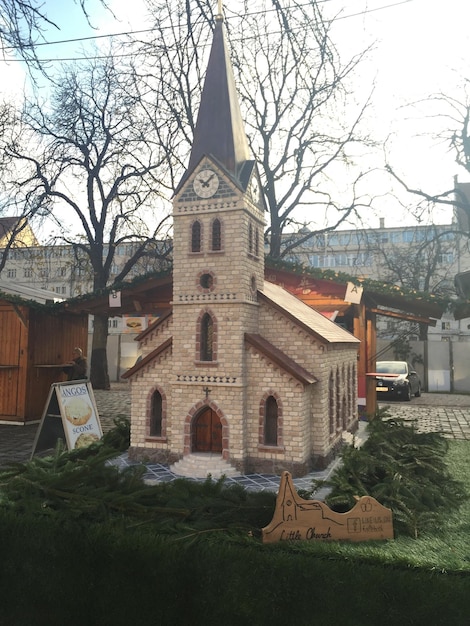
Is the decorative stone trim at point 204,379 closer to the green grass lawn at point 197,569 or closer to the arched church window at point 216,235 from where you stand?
the arched church window at point 216,235

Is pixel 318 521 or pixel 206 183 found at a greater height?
pixel 206 183

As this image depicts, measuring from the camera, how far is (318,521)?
18.6ft

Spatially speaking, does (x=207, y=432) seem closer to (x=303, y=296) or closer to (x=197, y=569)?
(x=197, y=569)

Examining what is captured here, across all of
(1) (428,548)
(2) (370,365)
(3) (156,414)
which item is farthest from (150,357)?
(2) (370,365)

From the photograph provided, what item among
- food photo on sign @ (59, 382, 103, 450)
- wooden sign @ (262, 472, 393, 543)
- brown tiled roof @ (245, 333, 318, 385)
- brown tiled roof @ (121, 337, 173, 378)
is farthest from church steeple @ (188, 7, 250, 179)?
wooden sign @ (262, 472, 393, 543)

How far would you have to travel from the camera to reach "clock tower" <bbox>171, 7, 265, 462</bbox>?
31.3 ft

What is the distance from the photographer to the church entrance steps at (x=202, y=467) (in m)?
9.12

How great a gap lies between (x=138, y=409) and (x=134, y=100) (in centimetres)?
1699

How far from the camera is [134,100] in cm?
2252

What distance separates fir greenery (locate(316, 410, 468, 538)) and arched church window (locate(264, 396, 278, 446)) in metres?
1.43

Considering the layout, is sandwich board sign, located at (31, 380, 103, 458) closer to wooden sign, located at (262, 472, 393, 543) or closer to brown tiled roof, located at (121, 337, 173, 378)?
brown tiled roof, located at (121, 337, 173, 378)

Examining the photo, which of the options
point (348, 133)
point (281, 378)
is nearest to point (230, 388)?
point (281, 378)

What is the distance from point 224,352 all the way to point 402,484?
3.88m

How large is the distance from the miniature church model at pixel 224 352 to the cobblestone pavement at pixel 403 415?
351 centimetres
